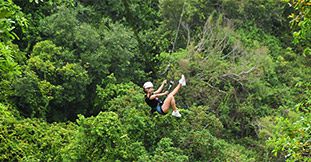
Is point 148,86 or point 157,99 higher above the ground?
point 148,86

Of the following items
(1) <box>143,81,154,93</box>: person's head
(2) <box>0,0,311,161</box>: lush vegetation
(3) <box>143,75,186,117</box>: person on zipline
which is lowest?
(2) <box>0,0,311,161</box>: lush vegetation

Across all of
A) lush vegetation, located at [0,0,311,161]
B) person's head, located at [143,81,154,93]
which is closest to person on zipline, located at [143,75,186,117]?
person's head, located at [143,81,154,93]

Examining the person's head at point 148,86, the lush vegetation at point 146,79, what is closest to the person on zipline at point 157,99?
the person's head at point 148,86

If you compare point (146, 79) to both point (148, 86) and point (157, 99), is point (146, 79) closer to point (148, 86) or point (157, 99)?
point (157, 99)

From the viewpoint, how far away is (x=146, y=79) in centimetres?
1211

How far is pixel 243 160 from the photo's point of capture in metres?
9.48

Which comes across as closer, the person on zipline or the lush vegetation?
the person on zipline

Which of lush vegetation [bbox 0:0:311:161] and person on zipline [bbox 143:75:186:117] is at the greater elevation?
person on zipline [bbox 143:75:186:117]

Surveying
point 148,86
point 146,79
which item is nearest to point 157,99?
point 148,86

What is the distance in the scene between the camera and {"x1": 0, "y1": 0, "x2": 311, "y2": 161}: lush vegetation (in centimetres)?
872

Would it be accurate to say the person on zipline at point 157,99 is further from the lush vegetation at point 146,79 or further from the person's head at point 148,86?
the lush vegetation at point 146,79

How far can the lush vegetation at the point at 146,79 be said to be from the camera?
343 inches

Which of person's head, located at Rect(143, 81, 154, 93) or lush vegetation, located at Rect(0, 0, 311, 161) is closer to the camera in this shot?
person's head, located at Rect(143, 81, 154, 93)

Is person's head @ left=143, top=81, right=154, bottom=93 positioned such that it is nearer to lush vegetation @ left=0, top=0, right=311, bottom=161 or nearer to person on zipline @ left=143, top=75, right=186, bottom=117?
person on zipline @ left=143, top=75, right=186, bottom=117
